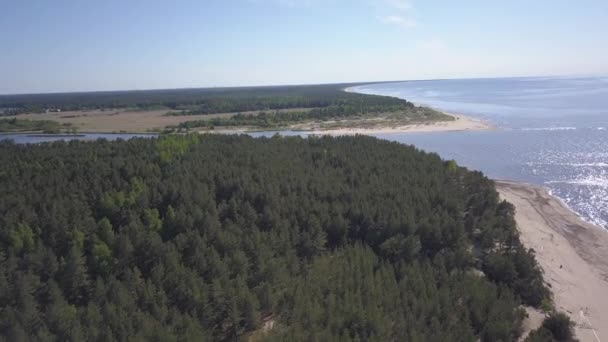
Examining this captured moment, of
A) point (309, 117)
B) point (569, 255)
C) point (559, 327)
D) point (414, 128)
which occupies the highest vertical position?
point (309, 117)

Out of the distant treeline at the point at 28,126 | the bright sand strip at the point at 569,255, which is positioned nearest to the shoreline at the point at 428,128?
the bright sand strip at the point at 569,255

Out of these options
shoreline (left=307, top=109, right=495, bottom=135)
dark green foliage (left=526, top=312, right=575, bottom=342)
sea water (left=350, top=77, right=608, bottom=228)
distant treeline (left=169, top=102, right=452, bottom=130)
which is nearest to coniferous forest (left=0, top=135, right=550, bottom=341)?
dark green foliage (left=526, top=312, right=575, bottom=342)

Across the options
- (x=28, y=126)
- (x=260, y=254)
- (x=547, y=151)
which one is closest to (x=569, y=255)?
(x=260, y=254)

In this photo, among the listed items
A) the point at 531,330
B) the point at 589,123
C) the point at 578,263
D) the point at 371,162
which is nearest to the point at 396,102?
the point at 589,123

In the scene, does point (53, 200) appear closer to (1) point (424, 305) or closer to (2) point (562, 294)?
(1) point (424, 305)

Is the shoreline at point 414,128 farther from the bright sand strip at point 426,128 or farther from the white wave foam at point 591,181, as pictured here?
Answer: the white wave foam at point 591,181

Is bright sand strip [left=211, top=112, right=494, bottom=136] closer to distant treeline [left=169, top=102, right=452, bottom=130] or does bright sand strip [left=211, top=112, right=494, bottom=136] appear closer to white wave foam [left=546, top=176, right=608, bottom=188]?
distant treeline [left=169, top=102, right=452, bottom=130]

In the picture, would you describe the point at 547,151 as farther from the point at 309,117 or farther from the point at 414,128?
the point at 309,117
